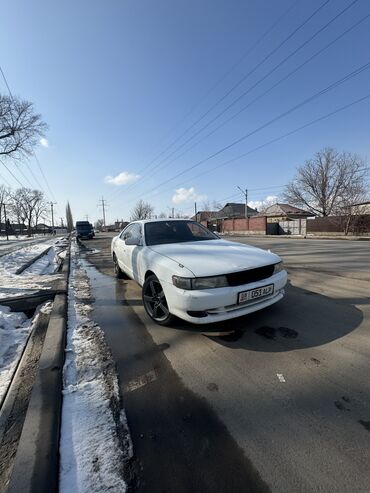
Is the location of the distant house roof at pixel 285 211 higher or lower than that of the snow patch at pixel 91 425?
higher

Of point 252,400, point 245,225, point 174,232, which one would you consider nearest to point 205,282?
point 252,400

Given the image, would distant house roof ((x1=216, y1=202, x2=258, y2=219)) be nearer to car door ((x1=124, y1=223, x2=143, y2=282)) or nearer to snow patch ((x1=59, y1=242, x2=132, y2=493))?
car door ((x1=124, y1=223, x2=143, y2=282))

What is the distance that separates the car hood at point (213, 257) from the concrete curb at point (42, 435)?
1.72 meters

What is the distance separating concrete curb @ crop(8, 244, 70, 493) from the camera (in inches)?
60.1

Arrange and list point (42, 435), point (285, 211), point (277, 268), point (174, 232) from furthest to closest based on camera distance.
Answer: point (285, 211) → point (174, 232) → point (277, 268) → point (42, 435)

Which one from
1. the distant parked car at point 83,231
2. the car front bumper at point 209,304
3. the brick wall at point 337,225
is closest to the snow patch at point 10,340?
the car front bumper at point 209,304

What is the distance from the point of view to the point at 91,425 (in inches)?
77.9

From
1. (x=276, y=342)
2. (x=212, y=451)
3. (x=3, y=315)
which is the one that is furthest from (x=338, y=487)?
(x=3, y=315)

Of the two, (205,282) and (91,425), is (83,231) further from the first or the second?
(91,425)

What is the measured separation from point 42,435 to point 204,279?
194cm

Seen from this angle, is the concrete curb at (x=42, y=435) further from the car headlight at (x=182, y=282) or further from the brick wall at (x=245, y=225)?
the brick wall at (x=245, y=225)

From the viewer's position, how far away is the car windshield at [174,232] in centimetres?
471

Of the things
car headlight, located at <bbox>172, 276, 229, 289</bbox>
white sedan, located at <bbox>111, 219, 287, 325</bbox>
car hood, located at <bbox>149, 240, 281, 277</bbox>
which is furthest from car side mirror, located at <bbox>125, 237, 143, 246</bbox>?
car headlight, located at <bbox>172, 276, 229, 289</bbox>

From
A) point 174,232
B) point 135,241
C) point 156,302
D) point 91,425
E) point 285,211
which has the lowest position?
point 91,425
